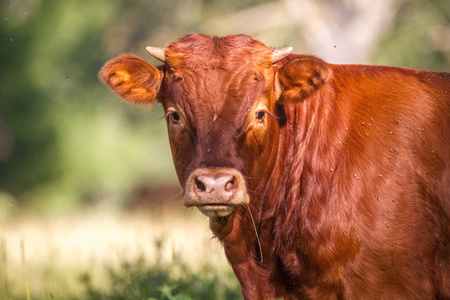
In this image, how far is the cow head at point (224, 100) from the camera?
4105 millimetres

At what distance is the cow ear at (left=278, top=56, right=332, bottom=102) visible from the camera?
4.50 m

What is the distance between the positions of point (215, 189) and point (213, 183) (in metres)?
0.04

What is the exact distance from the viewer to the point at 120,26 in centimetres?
2038

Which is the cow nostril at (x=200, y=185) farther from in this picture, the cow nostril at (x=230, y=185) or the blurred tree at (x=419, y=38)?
the blurred tree at (x=419, y=38)

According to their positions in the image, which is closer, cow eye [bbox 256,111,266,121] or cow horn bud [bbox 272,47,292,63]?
cow eye [bbox 256,111,266,121]

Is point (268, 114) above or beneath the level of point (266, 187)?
above

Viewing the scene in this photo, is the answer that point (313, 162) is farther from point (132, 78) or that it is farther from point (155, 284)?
point (155, 284)

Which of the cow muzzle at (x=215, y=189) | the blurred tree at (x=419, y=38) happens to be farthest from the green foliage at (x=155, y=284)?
the blurred tree at (x=419, y=38)

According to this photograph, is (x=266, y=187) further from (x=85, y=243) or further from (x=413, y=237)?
(x=85, y=243)

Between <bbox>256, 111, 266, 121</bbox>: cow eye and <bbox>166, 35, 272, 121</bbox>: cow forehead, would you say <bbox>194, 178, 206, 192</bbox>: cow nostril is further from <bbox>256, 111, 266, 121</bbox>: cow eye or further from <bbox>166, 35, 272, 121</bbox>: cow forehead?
<bbox>256, 111, 266, 121</bbox>: cow eye

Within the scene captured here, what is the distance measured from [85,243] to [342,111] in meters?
5.91

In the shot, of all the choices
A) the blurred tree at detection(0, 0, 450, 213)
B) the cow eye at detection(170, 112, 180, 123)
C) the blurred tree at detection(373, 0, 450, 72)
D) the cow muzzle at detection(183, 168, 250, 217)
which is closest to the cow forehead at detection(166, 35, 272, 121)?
the cow eye at detection(170, 112, 180, 123)

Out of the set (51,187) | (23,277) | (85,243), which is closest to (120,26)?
(51,187)

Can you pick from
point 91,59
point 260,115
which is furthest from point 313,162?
point 91,59
